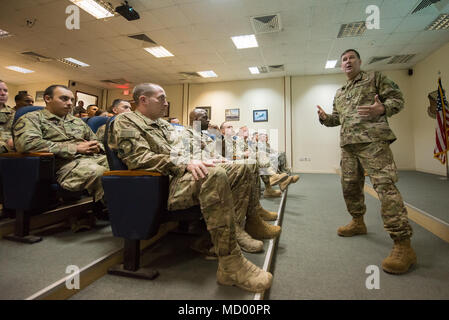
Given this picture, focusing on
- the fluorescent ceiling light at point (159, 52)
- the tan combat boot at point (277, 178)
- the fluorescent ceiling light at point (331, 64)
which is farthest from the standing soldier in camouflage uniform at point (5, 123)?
the fluorescent ceiling light at point (331, 64)

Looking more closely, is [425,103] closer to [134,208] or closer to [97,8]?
[134,208]

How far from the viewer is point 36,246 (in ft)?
4.51

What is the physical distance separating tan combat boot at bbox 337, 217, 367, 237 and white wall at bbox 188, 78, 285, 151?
536 cm

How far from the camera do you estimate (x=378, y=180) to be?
4.63 feet

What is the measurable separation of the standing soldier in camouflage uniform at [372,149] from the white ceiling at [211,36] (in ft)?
8.98

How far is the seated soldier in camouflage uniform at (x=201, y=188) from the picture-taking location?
1.02m

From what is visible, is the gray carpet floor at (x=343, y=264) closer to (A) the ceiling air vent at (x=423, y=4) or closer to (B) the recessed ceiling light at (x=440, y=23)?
(A) the ceiling air vent at (x=423, y=4)

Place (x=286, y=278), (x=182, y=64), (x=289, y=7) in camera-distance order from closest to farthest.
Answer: (x=286, y=278)
(x=289, y=7)
(x=182, y=64)

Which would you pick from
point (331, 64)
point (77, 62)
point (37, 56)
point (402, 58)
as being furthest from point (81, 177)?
point (402, 58)

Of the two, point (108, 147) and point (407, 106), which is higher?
point (407, 106)

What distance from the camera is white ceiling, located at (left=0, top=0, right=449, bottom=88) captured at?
3.69 m

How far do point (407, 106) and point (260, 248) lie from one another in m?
7.31
